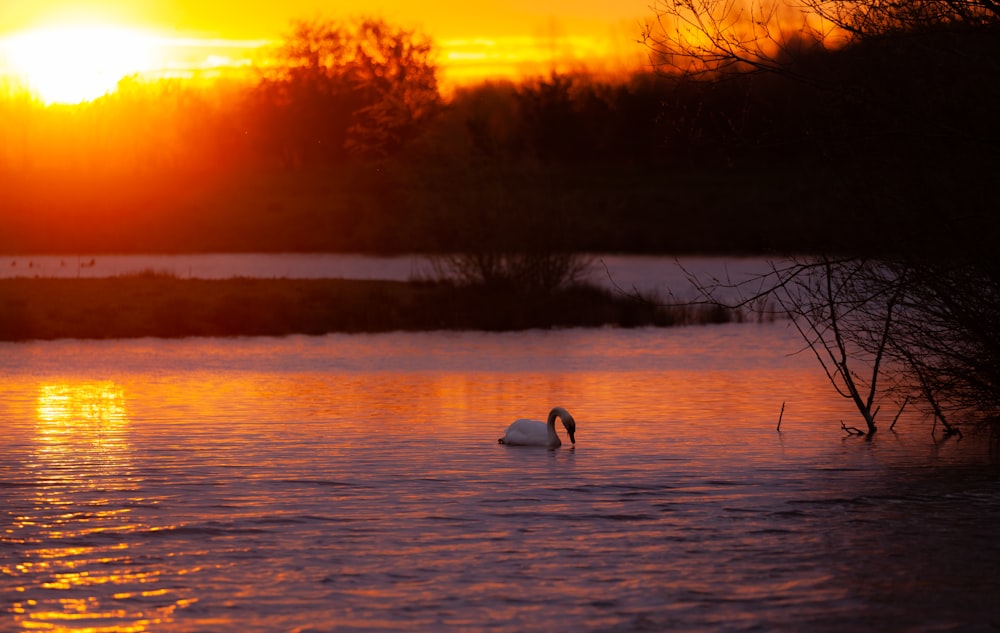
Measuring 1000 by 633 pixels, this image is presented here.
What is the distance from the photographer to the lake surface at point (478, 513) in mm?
9266

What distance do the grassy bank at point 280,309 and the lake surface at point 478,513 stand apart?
10.3 meters

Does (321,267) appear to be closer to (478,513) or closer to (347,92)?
(347,92)

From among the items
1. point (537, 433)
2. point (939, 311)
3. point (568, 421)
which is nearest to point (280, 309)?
point (568, 421)

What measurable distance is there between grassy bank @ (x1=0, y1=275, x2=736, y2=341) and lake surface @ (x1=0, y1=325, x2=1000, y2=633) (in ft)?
33.8

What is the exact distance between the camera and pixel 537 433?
52.9 feet

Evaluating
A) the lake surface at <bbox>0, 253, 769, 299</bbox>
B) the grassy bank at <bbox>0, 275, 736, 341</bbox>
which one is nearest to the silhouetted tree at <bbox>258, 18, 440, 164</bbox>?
the lake surface at <bbox>0, 253, 769, 299</bbox>

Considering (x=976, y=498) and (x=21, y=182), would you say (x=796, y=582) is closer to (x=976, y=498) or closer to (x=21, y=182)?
(x=976, y=498)

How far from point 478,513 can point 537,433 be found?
390 centimetres

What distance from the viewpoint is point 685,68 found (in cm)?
1338

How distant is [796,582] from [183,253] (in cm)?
6453

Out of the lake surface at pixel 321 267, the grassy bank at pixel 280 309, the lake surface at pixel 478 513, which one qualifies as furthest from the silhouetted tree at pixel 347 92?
the lake surface at pixel 478 513

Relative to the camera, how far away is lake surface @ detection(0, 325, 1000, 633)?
927 cm

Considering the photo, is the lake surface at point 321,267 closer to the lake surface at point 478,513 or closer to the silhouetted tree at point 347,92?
the silhouetted tree at point 347,92

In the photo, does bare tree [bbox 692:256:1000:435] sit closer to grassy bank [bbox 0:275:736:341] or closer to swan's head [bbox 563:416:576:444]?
swan's head [bbox 563:416:576:444]
